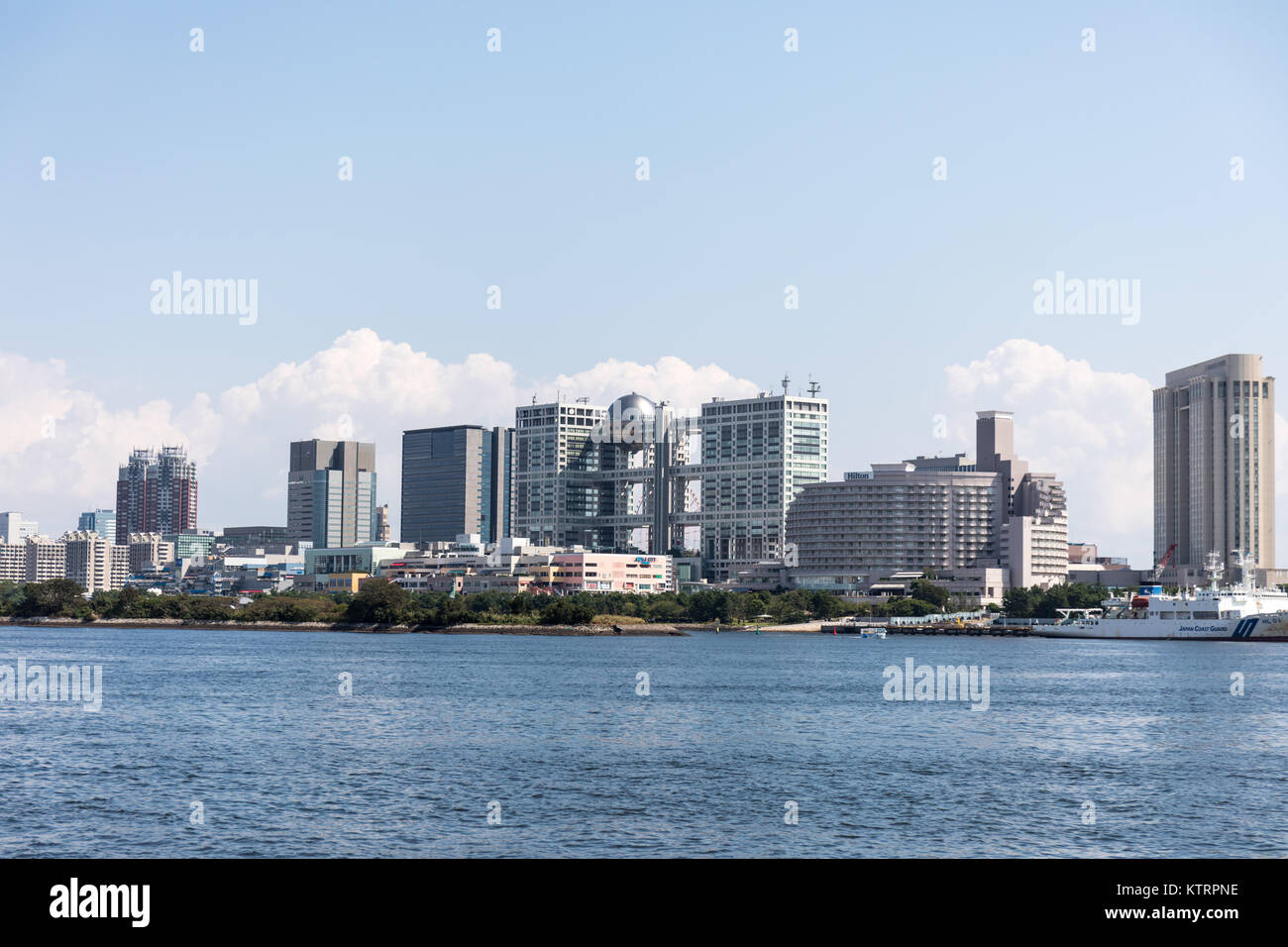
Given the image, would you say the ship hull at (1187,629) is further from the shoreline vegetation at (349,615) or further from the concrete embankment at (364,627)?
the concrete embankment at (364,627)

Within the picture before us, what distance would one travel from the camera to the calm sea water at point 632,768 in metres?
31.1

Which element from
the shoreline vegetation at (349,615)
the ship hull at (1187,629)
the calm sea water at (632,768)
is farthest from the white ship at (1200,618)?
the calm sea water at (632,768)

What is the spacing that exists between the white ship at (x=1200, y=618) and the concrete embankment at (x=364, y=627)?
5589cm

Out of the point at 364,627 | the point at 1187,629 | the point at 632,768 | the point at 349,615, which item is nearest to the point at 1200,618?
the point at 1187,629

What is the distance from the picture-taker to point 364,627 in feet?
592

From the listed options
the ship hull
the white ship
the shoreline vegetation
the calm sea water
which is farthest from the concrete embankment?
the calm sea water

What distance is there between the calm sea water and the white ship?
281 feet

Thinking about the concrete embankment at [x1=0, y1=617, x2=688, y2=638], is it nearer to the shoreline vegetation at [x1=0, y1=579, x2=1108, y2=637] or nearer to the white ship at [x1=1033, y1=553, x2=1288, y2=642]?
the shoreline vegetation at [x1=0, y1=579, x2=1108, y2=637]

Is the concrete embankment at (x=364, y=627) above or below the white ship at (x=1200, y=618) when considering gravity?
below

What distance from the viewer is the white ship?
16562cm

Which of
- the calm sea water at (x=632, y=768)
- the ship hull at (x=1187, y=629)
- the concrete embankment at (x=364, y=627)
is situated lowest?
the concrete embankment at (x=364, y=627)

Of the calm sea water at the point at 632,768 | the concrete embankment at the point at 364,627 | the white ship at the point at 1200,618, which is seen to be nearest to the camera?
the calm sea water at the point at 632,768

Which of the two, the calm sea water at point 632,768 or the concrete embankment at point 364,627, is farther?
the concrete embankment at point 364,627

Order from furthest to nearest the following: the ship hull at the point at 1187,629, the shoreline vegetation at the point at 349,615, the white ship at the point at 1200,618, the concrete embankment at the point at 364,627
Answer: the shoreline vegetation at the point at 349,615
the concrete embankment at the point at 364,627
the white ship at the point at 1200,618
the ship hull at the point at 1187,629
